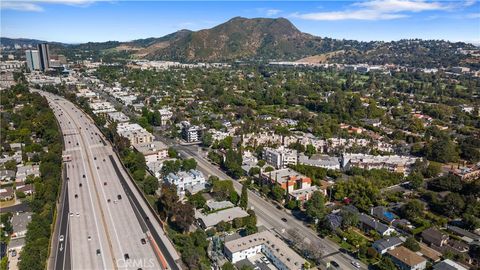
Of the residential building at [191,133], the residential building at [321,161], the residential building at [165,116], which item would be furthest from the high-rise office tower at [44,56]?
the residential building at [321,161]

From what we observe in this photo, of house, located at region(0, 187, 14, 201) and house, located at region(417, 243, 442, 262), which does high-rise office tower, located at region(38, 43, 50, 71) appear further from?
house, located at region(417, 243, 442, 262)

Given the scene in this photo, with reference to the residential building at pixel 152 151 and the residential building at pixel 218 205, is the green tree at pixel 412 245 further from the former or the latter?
the residential building at pixel 152 151

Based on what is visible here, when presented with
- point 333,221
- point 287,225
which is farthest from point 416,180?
point 287,225

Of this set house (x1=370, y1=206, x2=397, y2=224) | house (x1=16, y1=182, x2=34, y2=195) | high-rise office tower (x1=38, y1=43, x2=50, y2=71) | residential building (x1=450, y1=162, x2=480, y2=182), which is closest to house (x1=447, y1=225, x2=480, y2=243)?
house (x1=370, y1=206, x2=397, y2=224)

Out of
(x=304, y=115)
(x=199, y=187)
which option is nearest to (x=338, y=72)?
(x=304, y=115)

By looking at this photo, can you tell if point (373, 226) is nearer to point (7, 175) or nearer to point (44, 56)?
point (7, 175)
